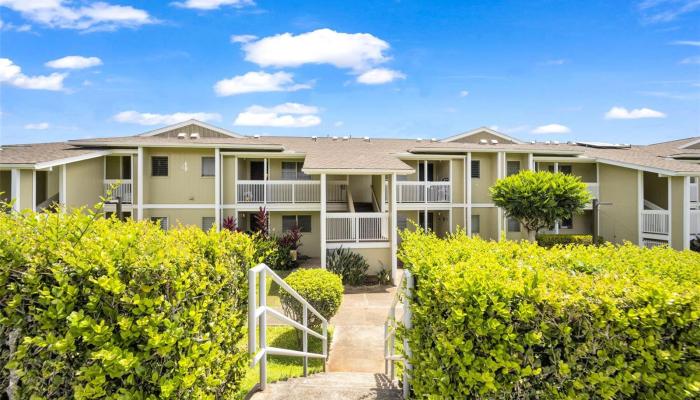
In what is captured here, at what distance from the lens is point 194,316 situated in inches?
106

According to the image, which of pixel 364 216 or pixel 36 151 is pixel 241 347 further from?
pixel 36 151

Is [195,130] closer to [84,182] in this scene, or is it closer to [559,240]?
[84,182]

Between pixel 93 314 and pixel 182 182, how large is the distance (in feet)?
55.6

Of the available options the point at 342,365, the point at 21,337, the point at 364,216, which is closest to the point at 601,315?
the point at 21,337

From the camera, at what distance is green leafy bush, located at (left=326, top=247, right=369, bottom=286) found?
1380 centimetres

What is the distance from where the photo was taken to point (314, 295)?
816cm

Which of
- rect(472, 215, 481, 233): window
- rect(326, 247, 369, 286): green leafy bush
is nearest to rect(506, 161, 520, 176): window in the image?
rect(472, 215, 481, 233): window

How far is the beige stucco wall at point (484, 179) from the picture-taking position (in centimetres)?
1991

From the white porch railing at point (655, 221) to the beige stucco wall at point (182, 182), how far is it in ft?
74.1

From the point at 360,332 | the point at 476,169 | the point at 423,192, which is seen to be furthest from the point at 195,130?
the point at 476,169

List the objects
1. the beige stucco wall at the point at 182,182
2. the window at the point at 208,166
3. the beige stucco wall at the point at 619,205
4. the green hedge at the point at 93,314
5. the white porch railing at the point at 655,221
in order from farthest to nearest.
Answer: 1. the beige stucco wall at the point at 619,205
2. the window at the point at 208,166
3. the beige stucco wall at the point at 182,182
4. the white porch railing at the point at 655,221
5. the green hedge at the point at 93,314

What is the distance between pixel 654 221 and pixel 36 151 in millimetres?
29471

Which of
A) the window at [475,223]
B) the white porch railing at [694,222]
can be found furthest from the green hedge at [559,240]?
the white porch railing at [694,222]

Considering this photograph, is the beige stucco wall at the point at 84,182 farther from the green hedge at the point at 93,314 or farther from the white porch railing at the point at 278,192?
the green hedge at the point at 93,314
